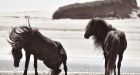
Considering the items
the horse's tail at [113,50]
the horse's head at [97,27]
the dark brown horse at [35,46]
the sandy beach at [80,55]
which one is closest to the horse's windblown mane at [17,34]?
the dark brown horse at [35,46]

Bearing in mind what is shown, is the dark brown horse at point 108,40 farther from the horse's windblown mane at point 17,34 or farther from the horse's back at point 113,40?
the horse's windblown mane at point 17,34

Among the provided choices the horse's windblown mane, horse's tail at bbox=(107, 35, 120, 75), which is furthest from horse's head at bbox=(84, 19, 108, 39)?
the horse's windblown mane

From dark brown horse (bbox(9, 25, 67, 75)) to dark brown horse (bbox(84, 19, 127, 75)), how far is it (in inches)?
58.9

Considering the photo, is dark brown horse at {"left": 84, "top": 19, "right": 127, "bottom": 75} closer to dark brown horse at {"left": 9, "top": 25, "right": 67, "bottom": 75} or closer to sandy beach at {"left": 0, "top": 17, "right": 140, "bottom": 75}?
sandy beach at {"left": 0, "top": 17, "right": 140, "bottom": 75}

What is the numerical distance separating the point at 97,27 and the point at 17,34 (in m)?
3.08

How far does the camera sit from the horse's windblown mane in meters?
11.2

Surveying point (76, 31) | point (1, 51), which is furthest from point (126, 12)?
point (1, 51)

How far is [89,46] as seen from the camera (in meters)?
24.6

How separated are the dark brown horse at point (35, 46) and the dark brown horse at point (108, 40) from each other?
1497 mm

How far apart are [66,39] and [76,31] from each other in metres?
4.89

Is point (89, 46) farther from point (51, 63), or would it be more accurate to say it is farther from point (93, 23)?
point (51, 63)

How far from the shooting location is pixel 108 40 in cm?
1273

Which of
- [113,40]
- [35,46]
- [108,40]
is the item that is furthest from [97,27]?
[35,46]

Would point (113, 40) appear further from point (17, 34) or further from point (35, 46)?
point (17, 34)
